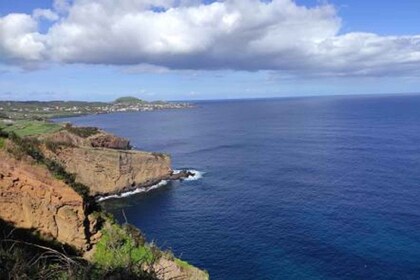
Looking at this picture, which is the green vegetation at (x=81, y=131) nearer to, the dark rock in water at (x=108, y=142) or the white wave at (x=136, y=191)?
the dark rock in water at (x=108, y=142)

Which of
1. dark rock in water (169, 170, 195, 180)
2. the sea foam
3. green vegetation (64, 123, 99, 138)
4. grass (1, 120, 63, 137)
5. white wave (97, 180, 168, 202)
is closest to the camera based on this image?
white wave (97, 180, 168, 202)

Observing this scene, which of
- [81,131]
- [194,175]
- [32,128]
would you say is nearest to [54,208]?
[194,175]

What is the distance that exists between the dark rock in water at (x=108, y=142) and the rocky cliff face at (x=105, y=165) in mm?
1227

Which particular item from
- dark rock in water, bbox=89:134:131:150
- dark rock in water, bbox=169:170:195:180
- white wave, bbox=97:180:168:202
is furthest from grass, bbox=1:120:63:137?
dark rock in water, bbox=169:170:195:180

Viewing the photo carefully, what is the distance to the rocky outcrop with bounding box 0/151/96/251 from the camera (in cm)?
3138

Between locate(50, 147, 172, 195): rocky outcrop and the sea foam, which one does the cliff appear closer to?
the sea foam

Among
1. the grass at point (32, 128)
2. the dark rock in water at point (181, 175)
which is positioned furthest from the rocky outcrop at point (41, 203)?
the dark rock in water at point (181, 175)

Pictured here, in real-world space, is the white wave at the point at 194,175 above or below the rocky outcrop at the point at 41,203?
below

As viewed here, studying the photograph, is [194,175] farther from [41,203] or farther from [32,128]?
[41,203]

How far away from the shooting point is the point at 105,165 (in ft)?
351

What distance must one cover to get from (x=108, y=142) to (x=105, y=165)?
1956cm

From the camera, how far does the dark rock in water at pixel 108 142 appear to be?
120425mm

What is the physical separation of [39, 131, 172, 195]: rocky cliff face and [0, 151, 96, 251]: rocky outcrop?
68.6 meters

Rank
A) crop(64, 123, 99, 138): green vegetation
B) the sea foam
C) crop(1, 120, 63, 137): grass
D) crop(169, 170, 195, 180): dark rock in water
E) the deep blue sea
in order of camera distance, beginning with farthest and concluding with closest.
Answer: crop(64, 123, 99, 138): green vegetation, crop(169, 170, 195, 180): dark rock in water, crop(1, 120, 63, 137): grass, the sea foam, the deep blue sea
